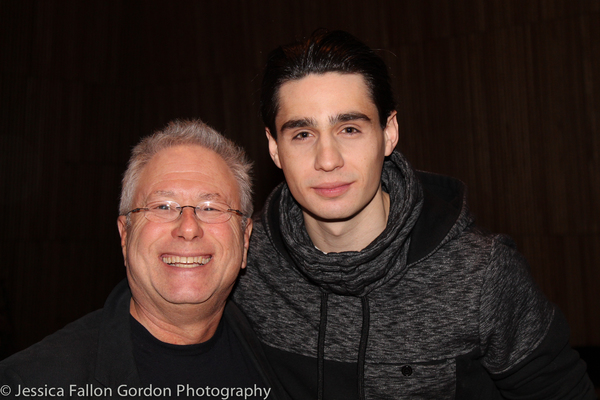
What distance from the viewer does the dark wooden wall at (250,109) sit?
159 inches

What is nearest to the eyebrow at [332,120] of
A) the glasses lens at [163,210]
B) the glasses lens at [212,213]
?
the glasses lens at [212,213]

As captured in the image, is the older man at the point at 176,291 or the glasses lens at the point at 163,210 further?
the glasses lens at the point at 163,210

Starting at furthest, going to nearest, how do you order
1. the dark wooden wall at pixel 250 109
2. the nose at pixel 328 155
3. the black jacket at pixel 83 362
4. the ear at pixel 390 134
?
the dark wooden wall at pixel 250 109
the ear at pixel 390 134
the nose at pixel 328 155
the black jacket at pixel 83 362

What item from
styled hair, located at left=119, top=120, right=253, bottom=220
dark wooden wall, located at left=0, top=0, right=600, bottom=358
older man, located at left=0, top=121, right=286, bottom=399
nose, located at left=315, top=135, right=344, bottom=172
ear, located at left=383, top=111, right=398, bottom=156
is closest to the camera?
older man, located at left=0, top=121, right=286, bottom=399

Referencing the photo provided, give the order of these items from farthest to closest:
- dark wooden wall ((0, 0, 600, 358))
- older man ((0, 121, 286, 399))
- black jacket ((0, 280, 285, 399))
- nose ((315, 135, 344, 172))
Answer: dark wooden wall ((0, 0, 600, 358)), nose ((315, 135, 344, 172)), older man ((0, 121, 286, 399)), black jacket ((0, 280, 285, 399))

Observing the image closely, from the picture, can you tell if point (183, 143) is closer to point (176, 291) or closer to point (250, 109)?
point (176, 291)

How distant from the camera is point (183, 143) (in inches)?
78.3

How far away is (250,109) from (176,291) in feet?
13.2

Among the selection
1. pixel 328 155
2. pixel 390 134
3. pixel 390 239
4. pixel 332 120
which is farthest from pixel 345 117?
pixel 390 239

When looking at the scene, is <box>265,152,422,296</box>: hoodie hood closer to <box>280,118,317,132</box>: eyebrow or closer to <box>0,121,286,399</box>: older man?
<box>0,121,286,399</box>: older man

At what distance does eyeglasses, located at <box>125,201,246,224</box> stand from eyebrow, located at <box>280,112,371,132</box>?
1.37 ft

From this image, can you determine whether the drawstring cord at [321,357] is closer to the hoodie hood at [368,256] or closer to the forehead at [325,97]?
the hoodie hood at [368,256]

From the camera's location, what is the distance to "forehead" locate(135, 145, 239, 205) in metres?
1.87

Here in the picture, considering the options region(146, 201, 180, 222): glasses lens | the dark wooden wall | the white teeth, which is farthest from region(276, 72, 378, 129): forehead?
the dark wooden wall
